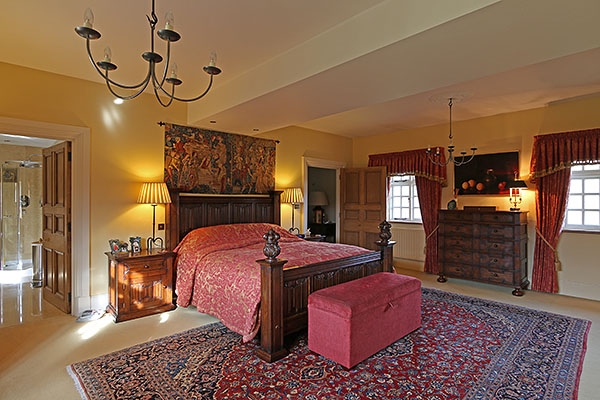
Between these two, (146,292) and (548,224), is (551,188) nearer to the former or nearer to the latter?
(548,224)

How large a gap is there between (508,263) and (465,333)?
192cm

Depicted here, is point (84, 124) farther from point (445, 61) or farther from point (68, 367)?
point (445, 61)

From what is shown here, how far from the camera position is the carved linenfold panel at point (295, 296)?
2.87m

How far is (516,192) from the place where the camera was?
4.71 m

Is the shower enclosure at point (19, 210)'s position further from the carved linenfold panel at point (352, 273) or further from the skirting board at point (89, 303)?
the carved linenfold panel at point (352, 273)

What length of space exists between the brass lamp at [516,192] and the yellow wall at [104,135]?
16.1 ft

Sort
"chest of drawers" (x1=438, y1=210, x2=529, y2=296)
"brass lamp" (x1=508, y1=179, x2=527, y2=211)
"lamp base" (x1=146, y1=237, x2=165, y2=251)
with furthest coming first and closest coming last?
"brass lamp" (x1=508, y1=179, x2=527, y2=211) → "chest of drawers" (x1=438, y1=210, x2=529, y2=296) → "lamp base" (x1=146, y1=237, x2=165, y2=251)

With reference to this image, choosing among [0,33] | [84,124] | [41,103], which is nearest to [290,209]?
[84,124]

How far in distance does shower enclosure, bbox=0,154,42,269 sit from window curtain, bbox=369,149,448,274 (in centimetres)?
702

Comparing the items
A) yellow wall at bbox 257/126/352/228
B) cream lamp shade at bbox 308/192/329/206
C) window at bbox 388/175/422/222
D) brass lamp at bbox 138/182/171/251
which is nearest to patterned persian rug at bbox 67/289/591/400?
brass lamp at bbox 138/182/171/251

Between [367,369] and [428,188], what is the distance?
13.2 ft

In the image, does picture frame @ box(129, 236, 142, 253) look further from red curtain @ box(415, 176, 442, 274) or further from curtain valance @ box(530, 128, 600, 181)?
curtain valance @ box(530, 128, 600, 181)

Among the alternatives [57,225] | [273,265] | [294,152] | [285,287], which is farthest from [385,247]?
[57,225]

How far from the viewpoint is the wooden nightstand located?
3.48 m
